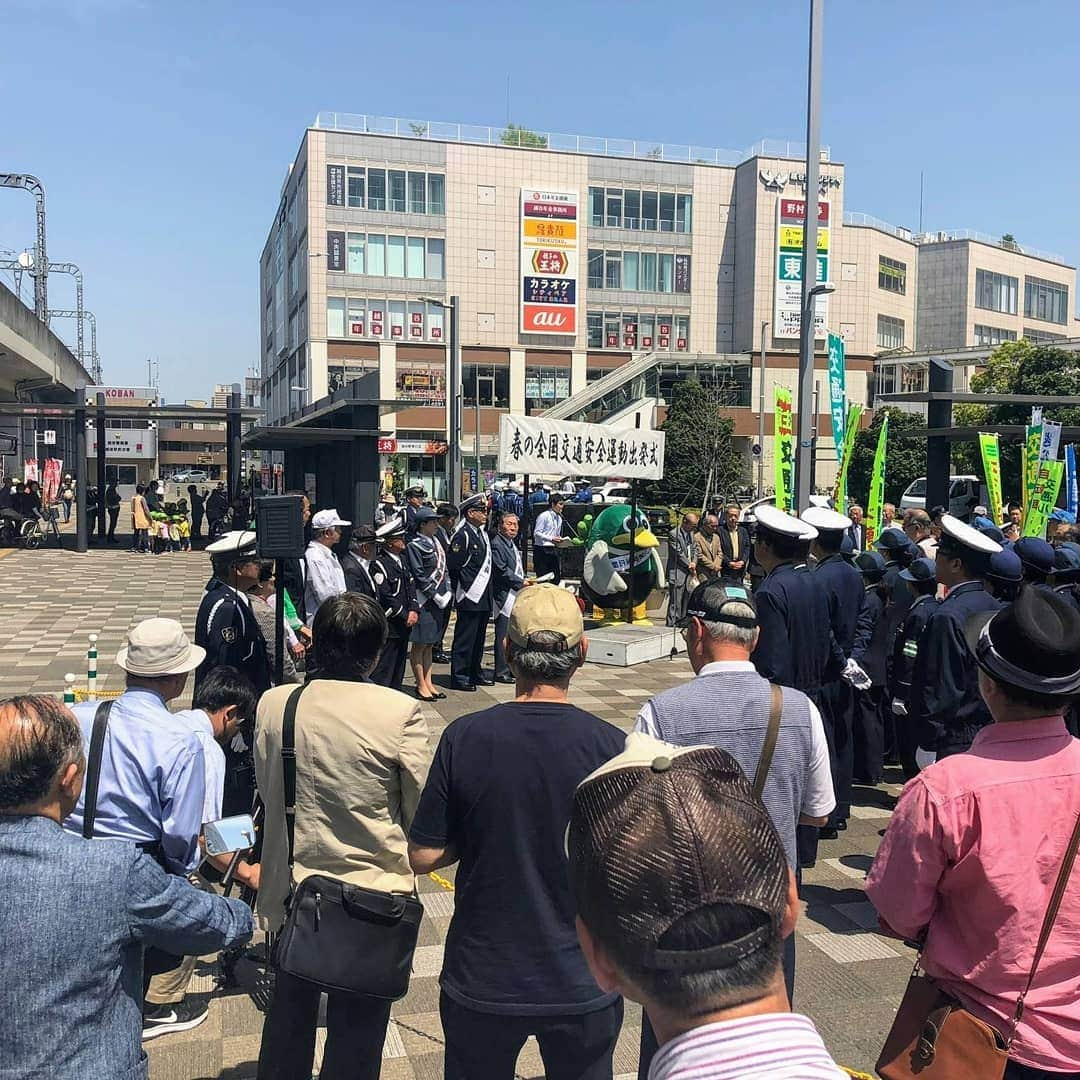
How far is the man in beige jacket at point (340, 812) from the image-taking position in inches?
115

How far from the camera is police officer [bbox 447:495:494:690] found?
33.1 feet

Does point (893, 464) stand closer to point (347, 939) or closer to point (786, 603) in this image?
point (786, 603)

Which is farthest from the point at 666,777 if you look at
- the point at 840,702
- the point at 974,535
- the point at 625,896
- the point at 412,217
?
the point at 412,217

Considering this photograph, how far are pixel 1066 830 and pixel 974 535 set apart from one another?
314cm

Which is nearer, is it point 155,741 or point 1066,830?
point 1066,830

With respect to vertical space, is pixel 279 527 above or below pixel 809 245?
below

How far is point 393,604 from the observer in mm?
8727

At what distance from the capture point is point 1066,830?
220 centimetres

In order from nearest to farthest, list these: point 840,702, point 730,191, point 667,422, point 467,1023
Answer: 1. point 467,1023
2. point 840,702
3. point 667,422
4. point 730,191

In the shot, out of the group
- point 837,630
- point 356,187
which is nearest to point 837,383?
point 837,630

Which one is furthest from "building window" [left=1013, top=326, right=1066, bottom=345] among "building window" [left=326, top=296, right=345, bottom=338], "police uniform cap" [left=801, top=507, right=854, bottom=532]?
"police uniform cap" [left=801, top=507, right=854, bottom=532]

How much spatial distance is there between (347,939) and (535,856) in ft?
2.20

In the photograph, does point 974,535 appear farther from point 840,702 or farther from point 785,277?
point 785,277

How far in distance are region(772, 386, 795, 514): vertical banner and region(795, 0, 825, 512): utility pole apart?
1.37 feet
